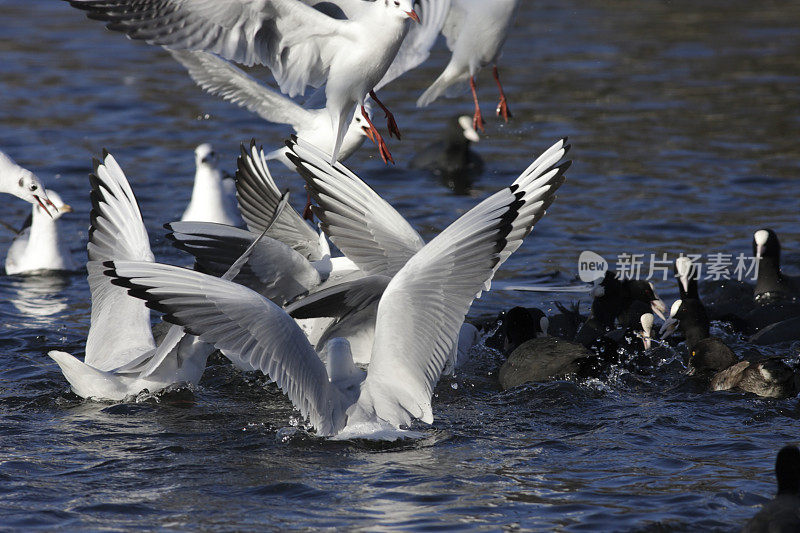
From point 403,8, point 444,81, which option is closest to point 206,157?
point 444,81

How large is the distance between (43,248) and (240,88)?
211 cm

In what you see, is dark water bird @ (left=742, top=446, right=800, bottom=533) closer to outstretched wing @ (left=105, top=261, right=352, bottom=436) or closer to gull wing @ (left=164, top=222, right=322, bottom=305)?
outstretched wing @ (left=105, top=261, right=352, bottom=436)

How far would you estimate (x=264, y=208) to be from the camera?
27.6ft

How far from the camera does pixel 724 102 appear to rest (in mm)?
15047

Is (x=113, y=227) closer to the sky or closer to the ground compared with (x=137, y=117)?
closer to the ground

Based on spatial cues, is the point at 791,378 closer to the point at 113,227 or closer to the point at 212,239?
the point at 212,239

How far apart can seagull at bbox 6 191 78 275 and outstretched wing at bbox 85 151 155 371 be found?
2668 mm

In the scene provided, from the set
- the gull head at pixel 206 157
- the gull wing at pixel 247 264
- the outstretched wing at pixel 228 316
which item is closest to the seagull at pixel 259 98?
the gull head at pixel 206 157

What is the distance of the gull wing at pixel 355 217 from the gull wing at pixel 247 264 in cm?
31

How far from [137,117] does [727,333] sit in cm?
893

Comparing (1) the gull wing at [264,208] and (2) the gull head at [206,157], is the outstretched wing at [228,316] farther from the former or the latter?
(2) the gull head at [206,157]

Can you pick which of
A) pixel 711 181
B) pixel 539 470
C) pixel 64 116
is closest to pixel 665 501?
pixel 539 470

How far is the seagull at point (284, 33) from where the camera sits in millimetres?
7707

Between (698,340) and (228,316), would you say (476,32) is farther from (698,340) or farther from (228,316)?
(228,316)
